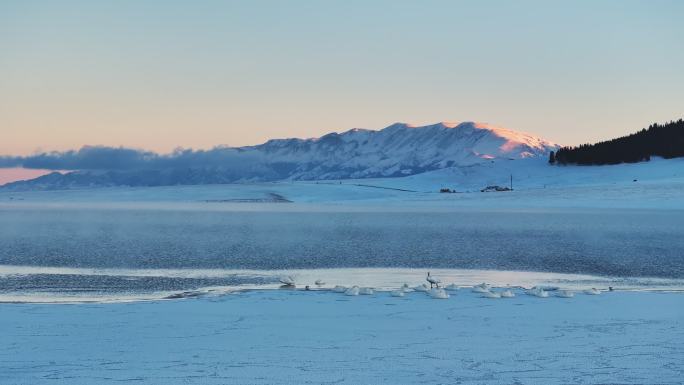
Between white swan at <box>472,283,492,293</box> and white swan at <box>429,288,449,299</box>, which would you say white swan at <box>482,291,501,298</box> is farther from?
white swan at <box>429,288,449,299</box>

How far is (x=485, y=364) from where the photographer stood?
9297 mm

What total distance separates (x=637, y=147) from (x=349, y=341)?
128 metres

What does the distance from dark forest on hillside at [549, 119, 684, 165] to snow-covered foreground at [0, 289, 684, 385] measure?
119720 mm

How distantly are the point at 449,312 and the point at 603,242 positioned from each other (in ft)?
69.7

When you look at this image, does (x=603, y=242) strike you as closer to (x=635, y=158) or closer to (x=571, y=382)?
(x=571, y=382)

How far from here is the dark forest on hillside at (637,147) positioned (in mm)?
123062

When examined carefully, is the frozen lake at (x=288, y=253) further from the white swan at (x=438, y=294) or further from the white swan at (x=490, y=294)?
the white swan at (x=490, y=294)

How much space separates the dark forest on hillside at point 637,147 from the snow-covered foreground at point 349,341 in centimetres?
11972

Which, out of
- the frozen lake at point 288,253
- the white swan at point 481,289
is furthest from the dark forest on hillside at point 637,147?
the white swan at point 481,289

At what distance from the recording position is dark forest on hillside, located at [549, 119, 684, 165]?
→ 404 ft

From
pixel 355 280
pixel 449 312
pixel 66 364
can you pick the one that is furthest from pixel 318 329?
pixel 355 280

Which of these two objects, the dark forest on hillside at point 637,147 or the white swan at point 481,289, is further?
A: the dark forest on hillside at point 637,147

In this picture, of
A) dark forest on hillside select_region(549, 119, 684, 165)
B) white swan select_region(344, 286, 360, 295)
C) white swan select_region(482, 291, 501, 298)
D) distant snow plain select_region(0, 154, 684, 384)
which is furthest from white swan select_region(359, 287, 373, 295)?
dark forest on hillside select_region(549, 119, 684, 165)

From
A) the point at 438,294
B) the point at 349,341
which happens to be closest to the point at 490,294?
the point at 438,294
